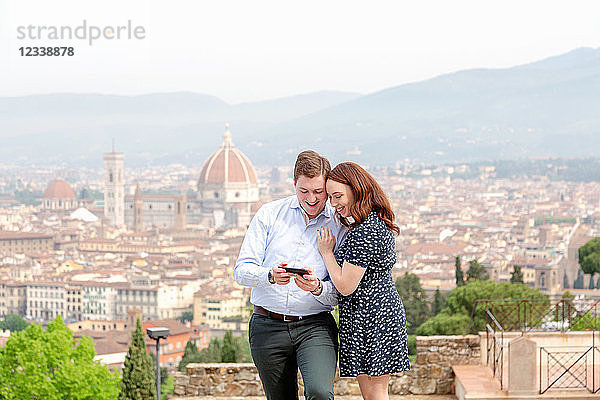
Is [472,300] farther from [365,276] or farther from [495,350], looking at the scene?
[365,276]

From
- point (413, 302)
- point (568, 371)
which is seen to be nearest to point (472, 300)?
point (568, 371)

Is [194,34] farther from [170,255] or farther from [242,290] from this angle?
[242,290]

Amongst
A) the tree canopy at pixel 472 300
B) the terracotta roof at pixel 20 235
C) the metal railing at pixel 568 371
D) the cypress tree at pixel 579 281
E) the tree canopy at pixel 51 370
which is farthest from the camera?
the terracotta roof at pixel 20 235

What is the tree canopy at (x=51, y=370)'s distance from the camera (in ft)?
31.9

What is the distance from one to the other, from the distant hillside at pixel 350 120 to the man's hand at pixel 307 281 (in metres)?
71.0

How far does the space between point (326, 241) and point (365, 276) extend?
0.39ft

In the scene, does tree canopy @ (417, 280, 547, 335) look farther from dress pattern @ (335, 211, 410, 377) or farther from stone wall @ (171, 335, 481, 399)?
dress pattern @ (335, 211, 410, 377)

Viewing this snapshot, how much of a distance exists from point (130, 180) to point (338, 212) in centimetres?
7999

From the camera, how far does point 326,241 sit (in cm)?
185

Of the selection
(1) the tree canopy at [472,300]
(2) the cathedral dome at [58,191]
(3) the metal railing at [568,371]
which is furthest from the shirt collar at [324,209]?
(2) the cathedral dome at [58,191]

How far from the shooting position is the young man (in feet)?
6.10

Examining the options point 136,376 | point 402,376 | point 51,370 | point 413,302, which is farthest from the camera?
point 413,302

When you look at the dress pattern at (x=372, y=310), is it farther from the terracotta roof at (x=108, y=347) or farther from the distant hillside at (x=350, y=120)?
the distant hillside at (x=350, y=120)

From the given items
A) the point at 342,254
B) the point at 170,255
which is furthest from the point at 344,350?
the point at 170,255
